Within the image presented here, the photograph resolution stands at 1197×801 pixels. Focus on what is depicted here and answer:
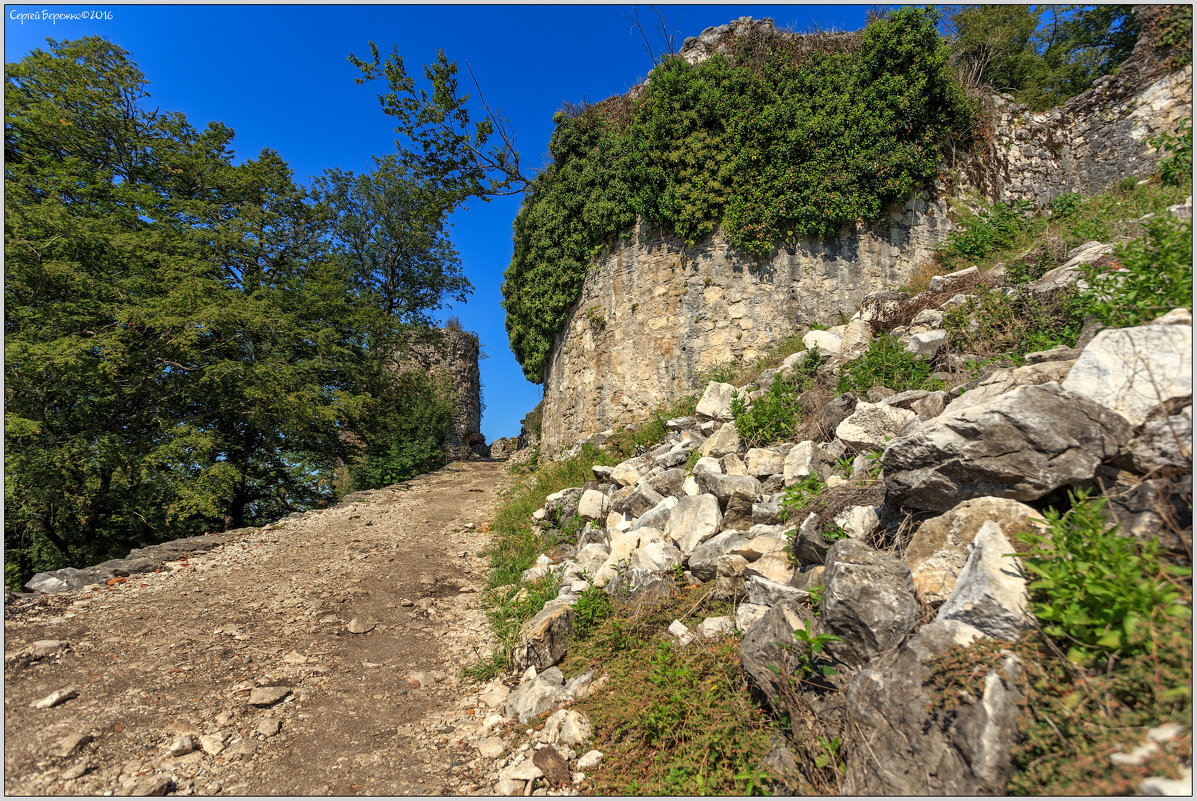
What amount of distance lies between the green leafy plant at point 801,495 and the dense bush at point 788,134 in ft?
21.3

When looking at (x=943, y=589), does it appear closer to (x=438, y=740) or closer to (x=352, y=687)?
(x=438, y=740)

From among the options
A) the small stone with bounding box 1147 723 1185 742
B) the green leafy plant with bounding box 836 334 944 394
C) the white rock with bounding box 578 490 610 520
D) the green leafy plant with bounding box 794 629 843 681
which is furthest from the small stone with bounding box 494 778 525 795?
the green leafy plant with bounding box 836 334 944 394

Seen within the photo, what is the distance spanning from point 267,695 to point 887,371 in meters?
6.30

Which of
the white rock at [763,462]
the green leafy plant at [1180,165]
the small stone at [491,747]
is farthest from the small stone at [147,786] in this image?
the green leafy plant at [1180,165]

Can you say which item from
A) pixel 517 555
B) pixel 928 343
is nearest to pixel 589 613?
pixel 517 555

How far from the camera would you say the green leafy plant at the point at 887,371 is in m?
4.65

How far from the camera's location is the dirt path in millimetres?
2926

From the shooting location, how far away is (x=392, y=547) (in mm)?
7453

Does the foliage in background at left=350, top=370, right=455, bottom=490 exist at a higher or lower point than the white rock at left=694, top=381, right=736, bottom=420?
higher

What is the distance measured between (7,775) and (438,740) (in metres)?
2.39

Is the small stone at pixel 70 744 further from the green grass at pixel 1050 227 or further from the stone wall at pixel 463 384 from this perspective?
the stone wall at pixel 463 384

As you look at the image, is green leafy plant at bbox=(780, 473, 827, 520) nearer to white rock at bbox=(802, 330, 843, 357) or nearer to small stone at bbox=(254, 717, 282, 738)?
white rock at bbox=(802, 330, 843, 357)

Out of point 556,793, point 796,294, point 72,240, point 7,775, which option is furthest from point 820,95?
point 72,240

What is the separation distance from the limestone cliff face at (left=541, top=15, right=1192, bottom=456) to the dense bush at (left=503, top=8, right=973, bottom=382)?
1.47 feet
